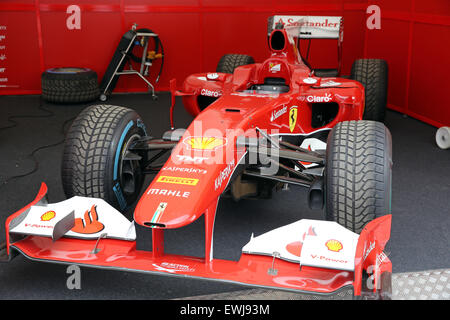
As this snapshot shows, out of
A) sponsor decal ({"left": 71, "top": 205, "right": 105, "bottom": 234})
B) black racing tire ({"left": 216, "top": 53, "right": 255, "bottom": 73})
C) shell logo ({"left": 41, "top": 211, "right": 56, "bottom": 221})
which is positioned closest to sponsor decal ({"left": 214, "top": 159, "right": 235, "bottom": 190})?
sponsor decal ({"left": 71, "top": 205, "right": 105, "bottom": 234})

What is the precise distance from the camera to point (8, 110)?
7.04 m

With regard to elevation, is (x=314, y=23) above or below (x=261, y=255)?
above

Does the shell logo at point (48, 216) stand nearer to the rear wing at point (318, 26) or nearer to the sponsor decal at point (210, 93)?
the sponsor decal at point (210, 93)

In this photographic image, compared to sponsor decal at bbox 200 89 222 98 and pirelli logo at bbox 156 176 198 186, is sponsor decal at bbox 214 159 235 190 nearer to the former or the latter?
pirelli logo at bbox 156 176 198 186

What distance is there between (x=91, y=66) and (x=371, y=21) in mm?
4255

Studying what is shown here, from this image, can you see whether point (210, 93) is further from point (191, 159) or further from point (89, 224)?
point (89, 224)

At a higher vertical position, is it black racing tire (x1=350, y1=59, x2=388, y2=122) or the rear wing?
the rear wing

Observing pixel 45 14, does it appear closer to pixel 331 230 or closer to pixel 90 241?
pixel 90 241

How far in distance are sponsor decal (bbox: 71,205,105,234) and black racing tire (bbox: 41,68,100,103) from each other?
15.8 ft

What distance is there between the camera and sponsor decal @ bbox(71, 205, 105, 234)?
108 inches

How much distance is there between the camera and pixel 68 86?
7.26 metres

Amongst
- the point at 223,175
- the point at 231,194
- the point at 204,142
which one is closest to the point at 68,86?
the point at 231,194

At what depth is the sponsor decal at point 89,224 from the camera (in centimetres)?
275

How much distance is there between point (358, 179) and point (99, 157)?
4.97 feet
